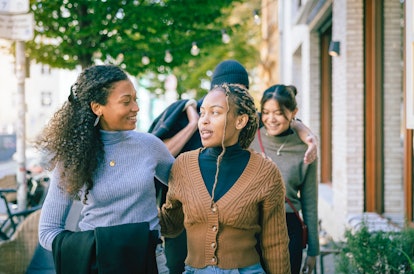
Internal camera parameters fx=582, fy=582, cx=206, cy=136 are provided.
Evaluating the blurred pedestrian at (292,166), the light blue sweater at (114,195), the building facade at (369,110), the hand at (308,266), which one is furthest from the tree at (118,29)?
the light blue sweater at (114,195)

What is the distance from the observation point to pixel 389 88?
658 cm

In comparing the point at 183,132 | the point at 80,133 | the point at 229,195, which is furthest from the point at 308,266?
the point at 80,133

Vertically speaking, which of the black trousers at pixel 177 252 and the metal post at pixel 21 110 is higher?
the metal post at pixel 21 110

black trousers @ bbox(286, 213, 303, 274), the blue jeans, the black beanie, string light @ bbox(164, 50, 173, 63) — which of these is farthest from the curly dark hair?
string light @ bbox(164, 50, 173, 63)

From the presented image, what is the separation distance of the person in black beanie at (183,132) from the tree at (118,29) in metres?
6.90

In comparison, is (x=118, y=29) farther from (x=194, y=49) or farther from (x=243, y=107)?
(x=243, y=107)

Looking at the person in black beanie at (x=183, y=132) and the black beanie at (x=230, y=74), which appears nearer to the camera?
the person in black beanie at (x=183, y=132)

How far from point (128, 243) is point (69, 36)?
885 centimetres

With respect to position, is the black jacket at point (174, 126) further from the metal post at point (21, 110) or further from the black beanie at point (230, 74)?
the metal post at point (21, 110)

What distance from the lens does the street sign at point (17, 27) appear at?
6250mm

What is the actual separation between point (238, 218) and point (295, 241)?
3.94 feet

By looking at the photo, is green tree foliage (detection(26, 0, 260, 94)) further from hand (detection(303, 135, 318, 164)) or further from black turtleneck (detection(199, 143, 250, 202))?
black turtleneck (detection(199, 143, 250, 202))

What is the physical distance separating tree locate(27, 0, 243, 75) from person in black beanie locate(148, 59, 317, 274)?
6.90m

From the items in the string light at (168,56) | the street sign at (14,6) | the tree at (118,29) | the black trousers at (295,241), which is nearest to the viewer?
the black trousers at (295,241)
